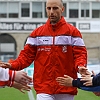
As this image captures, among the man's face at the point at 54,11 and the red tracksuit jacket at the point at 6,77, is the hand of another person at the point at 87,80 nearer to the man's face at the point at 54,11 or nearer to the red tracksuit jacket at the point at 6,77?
the red tracksuit jacket at the point at 6,77

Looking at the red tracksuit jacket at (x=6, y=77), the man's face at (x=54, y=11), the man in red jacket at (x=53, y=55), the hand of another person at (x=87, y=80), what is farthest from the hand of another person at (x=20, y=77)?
the man's face at (x=54, y=11)

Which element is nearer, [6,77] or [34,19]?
[6,77]

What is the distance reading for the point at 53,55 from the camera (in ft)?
17.6

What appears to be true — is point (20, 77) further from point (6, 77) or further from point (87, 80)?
point (87, 80)

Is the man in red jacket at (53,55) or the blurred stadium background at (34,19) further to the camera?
the blurred stadium background at (34,19)

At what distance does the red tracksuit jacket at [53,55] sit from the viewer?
5.38 meters

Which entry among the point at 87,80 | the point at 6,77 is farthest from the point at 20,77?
the point at 87,80

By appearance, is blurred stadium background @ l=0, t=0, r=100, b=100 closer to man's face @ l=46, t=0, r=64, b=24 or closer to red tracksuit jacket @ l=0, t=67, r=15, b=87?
man's face @ l=46, t=0, r=64, b=24

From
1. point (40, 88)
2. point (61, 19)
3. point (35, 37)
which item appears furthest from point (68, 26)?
point (40, 88)


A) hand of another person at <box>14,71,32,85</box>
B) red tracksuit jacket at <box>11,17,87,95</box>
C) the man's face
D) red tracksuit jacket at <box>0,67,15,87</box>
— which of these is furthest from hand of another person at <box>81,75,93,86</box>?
the man's face

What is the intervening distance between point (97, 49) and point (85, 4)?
199 inches

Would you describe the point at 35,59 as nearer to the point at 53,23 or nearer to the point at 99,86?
the point at 53,23

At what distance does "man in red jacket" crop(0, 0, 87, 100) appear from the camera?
538 centimetres

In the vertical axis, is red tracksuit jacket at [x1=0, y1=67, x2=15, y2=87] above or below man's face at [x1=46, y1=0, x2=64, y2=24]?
below
